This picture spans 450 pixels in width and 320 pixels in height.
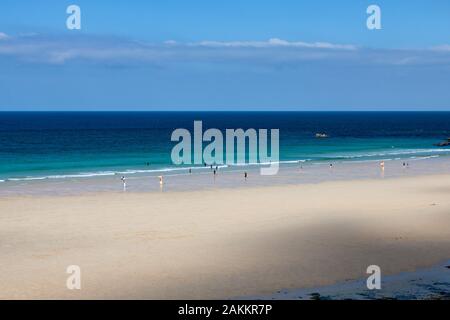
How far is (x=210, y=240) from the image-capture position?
23594 mm

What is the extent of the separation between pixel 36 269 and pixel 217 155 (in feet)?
167

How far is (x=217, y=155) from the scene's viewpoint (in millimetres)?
69750

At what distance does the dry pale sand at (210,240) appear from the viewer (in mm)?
17828

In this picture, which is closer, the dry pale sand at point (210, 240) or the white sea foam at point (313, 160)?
the dry pale sand at point (210, 240)

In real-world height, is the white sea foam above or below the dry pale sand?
above

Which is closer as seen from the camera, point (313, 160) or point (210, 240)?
point (210, 240)

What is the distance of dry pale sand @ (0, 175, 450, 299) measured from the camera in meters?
17.8

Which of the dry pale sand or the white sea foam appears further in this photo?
the white sea foam

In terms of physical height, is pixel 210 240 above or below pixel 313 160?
below

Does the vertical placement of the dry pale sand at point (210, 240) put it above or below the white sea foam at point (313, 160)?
below

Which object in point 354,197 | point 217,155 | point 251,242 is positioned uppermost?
point 217,155

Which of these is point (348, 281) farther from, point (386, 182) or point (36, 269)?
point (386, 182)
